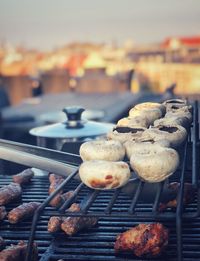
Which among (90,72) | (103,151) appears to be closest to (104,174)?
(103,151)

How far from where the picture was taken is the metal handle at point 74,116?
4332 millimetres

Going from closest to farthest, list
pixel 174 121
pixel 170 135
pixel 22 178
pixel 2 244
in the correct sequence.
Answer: pixel 2 244 < pixel 170 135 < pixel 174 121 < pixel 22 178

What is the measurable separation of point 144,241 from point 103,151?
1.97 feet

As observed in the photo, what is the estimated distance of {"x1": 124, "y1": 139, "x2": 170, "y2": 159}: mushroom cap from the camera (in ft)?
7.94

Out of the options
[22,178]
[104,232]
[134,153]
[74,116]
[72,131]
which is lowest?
[104,232]

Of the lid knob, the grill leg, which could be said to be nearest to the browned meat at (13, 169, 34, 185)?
the lid knob

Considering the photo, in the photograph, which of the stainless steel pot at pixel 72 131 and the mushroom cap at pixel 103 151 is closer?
the mushroom cap at pixel 103 151

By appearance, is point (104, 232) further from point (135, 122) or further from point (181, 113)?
point (181, 113)

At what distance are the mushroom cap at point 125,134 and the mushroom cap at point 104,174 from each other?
0.53 metres

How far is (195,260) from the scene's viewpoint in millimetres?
2318

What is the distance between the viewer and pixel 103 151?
94.0 inches

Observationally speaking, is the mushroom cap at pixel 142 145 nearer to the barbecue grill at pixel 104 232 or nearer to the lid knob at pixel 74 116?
the barbecue grill at pixel 104 232

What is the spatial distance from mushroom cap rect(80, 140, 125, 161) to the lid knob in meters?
1.85

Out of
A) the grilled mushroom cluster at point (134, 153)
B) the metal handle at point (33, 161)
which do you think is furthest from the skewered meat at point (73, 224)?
the grilled mushroom cluster at point (134, 153)
